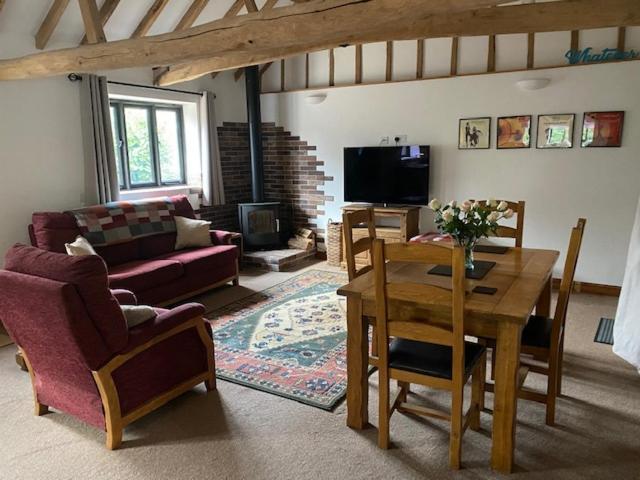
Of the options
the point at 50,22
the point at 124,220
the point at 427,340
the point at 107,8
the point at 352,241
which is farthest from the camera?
the point at 124,220

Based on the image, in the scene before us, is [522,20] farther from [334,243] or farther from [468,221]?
[334,243]

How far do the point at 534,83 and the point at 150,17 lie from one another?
3984 mm

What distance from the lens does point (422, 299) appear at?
2227 mm

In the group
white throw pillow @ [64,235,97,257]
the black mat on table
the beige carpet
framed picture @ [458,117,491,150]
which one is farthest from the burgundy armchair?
framed picture @ [458,117,491,150]

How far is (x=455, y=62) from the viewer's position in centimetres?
555

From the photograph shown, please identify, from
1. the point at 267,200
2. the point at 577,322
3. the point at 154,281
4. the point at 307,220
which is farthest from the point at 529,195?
the point at 154,281

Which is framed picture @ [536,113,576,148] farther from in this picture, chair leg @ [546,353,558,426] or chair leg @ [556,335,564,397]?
chair leg @ [546,353,558,426]

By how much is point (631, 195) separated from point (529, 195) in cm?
93

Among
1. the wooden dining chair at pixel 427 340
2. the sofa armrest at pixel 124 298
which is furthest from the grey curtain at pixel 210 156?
the wooden dining chair at pixel 427 340

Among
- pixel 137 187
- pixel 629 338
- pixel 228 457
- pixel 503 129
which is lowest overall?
pixel 228 457

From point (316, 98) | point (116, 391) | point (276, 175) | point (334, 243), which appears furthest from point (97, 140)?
point (116, 391)

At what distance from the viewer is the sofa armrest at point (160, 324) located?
2.58 metres

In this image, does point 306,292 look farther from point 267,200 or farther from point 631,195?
point 631,195

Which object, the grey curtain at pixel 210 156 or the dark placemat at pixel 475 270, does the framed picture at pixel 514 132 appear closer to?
the dark placemat at pixel 475 270
